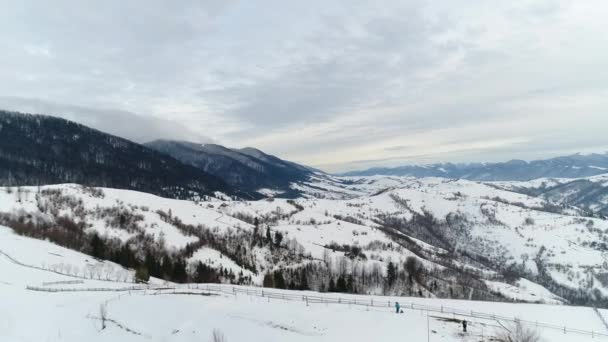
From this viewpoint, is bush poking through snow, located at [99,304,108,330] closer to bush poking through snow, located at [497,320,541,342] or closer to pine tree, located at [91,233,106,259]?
bush poking through snow, located at [497,320,541,342]

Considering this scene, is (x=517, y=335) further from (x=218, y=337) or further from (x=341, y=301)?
(x=218, y=337)

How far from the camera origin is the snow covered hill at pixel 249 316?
128ft

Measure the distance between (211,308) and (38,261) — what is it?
6034 centimetres

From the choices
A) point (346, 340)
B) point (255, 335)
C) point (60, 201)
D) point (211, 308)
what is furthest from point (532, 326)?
point (60, 201)

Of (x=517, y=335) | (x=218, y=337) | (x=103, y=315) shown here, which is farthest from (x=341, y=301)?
(x=103, y=315)

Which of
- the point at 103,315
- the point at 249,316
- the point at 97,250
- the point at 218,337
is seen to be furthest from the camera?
the point at 97,250

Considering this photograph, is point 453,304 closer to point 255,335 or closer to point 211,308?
point 255,335

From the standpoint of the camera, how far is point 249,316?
145 feet

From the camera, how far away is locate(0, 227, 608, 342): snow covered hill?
39156mm

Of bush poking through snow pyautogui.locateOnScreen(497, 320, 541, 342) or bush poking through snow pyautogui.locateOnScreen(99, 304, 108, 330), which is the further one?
bush poking through snow pyautogui.locateOnScreen(99, 304, 108, 330)

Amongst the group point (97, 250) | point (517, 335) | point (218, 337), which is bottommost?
point (97, 250)

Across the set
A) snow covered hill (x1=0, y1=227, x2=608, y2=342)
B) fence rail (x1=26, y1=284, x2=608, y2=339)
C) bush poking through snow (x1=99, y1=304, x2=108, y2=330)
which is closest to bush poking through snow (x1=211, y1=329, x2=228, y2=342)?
snow covered hill (x1=0, y1=227, x2=608, y2=342)

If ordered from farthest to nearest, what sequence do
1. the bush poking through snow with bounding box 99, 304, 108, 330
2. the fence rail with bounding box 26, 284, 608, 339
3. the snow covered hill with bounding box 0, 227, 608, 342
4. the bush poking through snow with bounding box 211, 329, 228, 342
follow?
1. the fence rail with bounding box 26, 284, 608, 339
2. the bush poking through snow with bounding box 99, 304, 108, 330
3. the snow covered hill with bounding box 0, 227, 608, 342
4. the bush poking through snow with bounding box 211, 329, 228, 342

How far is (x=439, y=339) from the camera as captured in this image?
37.3 meters
